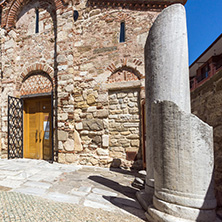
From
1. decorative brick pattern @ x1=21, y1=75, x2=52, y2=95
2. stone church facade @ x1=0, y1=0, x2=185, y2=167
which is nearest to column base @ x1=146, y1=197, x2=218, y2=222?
stone church facade @ x1=0, y1=0, x2=185, y2=167

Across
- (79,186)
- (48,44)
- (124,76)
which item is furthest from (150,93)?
(48,44)

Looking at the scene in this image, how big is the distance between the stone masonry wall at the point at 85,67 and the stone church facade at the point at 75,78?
3 cm

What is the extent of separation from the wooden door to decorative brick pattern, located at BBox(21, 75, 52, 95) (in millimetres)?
308

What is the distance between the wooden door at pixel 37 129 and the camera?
5414mm

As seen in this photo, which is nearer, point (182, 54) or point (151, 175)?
point (182, 54)

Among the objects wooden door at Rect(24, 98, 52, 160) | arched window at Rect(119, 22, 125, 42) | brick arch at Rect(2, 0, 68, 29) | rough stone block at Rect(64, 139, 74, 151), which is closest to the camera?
rough stone block at Rect(64, 139, 74, 151)

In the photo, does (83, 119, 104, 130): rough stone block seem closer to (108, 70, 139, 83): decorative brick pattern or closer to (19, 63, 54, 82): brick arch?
(108, 70, 139, 83): decorative brick pattern

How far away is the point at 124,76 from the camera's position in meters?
4.75

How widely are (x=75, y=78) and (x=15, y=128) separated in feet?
9.11

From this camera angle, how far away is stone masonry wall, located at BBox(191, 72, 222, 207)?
2.54m

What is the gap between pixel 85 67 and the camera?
5078mm

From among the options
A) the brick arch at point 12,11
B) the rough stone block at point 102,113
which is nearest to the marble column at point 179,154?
the rough stone block at point 102,113

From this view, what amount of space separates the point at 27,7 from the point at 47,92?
3462 mm

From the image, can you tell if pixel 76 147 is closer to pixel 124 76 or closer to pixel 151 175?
pixel 124 76
